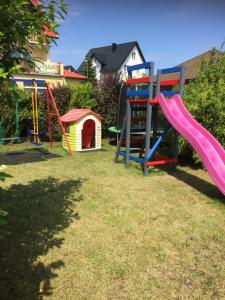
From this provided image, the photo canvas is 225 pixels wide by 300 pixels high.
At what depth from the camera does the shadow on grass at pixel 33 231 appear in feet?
8.50

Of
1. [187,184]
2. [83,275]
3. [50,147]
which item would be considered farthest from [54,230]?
[50,147]

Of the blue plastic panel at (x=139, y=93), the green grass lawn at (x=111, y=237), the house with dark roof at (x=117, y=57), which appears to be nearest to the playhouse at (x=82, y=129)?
the blue plastic panel at (x=139, y=93)

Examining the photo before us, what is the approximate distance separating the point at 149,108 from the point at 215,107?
159cm

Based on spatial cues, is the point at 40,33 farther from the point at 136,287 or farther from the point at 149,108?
the point at 149,108

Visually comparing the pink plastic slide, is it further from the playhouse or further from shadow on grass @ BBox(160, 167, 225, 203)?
the playhouse

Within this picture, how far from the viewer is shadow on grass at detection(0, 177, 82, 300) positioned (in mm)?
2592

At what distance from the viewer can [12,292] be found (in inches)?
97.2

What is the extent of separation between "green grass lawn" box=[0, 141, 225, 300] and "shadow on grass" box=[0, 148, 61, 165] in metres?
1.26

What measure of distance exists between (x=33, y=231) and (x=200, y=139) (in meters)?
3.43

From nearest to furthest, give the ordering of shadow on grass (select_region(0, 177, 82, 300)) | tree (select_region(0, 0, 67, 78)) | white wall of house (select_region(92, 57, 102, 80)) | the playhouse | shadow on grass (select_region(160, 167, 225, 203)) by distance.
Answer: tree (select_region(0, 0, 67, 78)) → shadow on grass (select_region(0, 177, 82, 300)) → shadow on grass (select_region(160, 167, 225, 203)) → the playhouse → white wall of house (select_region(92, 57, 102, 80))

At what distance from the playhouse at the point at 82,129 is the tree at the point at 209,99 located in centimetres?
315

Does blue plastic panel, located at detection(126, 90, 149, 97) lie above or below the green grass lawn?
above

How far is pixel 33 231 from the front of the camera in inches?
140

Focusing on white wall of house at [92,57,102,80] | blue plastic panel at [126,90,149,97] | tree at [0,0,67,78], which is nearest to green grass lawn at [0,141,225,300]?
tree at [0,0,67,78]
